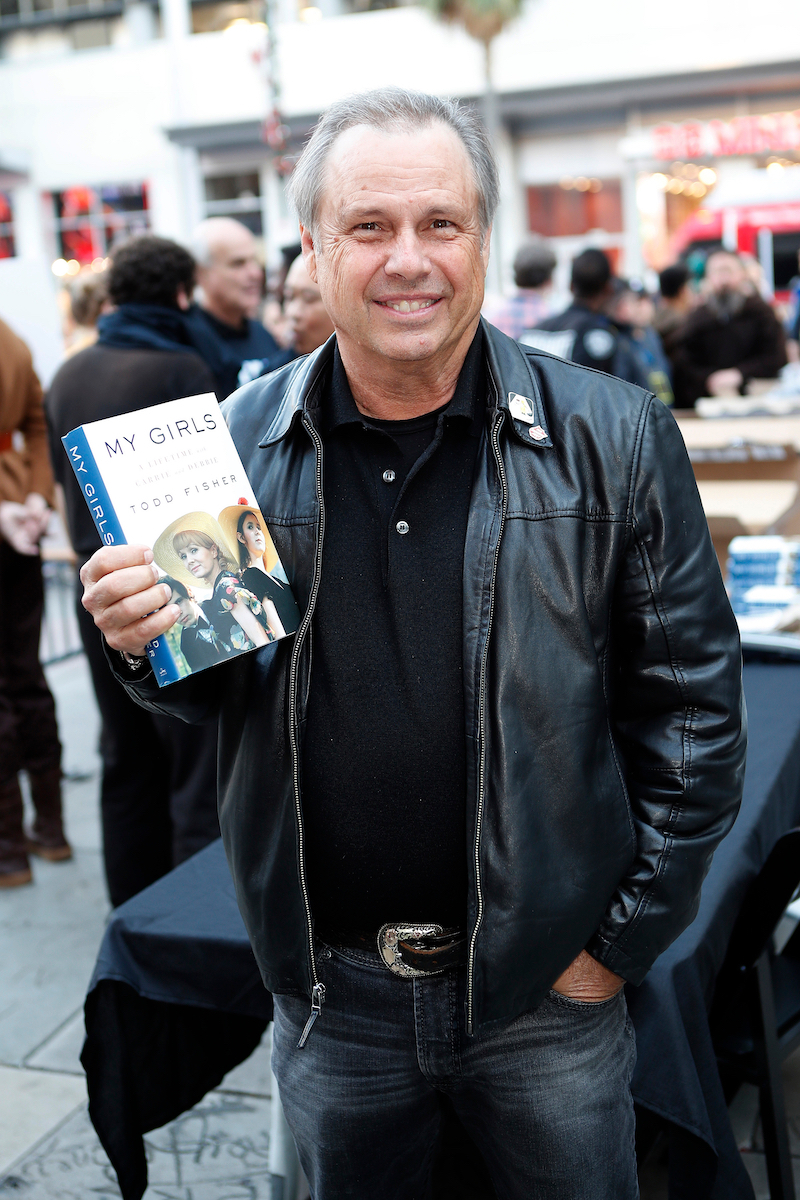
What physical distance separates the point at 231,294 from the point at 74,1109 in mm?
3071

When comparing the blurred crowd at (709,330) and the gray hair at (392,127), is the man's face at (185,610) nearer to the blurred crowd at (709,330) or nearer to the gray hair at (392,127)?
the gray hair at (392,127)

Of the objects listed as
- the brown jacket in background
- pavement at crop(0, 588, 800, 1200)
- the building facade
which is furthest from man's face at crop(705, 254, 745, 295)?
the building facade

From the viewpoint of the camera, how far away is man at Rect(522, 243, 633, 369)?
602 cm

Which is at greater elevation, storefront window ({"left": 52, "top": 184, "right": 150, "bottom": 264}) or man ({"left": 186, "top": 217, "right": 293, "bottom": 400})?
storefront window ({"left": 52, "top": 184, "right": 150, "bottom": 264})

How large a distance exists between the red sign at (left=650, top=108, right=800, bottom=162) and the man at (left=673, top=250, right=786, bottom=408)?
1236 cm

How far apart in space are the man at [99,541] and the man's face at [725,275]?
5.31 metres

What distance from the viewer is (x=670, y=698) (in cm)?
155

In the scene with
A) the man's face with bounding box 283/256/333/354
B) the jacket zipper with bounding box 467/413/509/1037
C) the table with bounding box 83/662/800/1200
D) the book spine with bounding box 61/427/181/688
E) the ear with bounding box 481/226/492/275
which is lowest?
the table with bounding box 83/662/800/1200

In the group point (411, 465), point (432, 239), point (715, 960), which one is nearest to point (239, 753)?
point (411, 465)

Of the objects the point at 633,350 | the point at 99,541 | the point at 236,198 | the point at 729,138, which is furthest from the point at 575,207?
the point at 99,541

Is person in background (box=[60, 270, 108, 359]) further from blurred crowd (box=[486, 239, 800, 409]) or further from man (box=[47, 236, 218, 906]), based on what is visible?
blurred crowd (box=[486, 239, 800, 409])

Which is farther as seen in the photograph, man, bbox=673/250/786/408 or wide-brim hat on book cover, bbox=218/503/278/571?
man, bbox=673/250/786/408

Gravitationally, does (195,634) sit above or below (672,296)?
below

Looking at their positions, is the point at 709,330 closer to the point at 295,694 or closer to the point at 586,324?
the point at 586,324
